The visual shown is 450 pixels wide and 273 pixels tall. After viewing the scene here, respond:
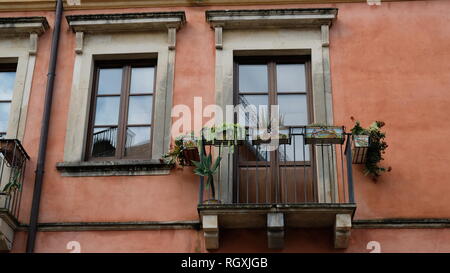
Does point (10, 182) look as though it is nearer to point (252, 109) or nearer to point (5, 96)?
point (5, 96)

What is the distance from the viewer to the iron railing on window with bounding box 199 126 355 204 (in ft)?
34.2

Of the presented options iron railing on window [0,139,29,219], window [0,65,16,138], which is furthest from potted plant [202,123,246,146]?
window [0,65,16,138]

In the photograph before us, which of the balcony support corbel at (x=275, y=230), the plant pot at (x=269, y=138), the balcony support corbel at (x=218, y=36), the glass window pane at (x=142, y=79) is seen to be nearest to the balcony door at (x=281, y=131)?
the plant pot at (x=269, y=138)

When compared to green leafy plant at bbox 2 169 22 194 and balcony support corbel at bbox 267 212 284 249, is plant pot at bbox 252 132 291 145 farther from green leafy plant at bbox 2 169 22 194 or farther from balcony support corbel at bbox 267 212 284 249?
green leafy plant at bbox 2 169 22 194

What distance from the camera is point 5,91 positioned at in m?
11.8

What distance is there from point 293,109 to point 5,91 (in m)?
4.27

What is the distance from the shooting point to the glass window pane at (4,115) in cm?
1146

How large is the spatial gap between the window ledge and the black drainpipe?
13.2 inches

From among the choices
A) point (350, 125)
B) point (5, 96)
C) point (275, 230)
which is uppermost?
point (5, 96)

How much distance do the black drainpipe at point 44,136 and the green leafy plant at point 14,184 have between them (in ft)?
0.83

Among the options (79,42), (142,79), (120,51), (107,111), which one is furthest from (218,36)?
(79,42)

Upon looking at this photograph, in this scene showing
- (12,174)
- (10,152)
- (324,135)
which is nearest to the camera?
(324,135)

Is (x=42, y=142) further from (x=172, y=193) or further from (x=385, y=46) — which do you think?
(x=385, y=46)
